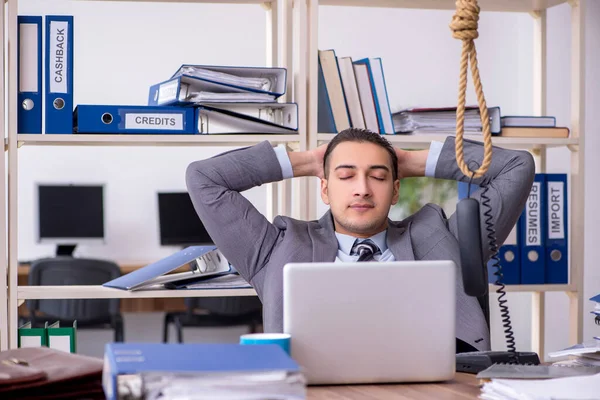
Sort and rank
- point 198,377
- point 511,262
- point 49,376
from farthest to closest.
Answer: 1. point 511,262
2. point 49,376
3. point 198,377

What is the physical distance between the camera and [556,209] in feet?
9.38

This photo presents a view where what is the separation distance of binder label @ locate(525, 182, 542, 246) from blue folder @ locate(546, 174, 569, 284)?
0.10 ft

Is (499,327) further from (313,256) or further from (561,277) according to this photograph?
(313,256)

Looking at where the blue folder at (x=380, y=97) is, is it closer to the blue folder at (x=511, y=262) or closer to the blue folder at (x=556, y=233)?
the blue folder at (x=511, y=262)

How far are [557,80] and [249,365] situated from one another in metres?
3.43

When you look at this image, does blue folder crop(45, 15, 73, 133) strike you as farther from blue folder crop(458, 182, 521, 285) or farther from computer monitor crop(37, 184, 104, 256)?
computer monitor crop(37, 184, 104, 256)

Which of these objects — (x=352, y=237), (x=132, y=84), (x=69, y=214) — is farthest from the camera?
(x=132, y=84)

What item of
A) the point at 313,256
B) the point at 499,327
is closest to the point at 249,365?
the point at 313,256

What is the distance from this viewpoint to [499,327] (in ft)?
16.1

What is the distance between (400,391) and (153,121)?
1.49 meters

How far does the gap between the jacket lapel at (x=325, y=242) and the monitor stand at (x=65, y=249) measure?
3.37 metres

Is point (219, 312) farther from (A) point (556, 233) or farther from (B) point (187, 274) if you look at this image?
(A) point (556, 233)

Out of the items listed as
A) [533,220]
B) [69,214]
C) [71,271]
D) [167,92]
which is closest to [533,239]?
[533,220]

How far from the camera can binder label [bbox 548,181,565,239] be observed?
285 cm
